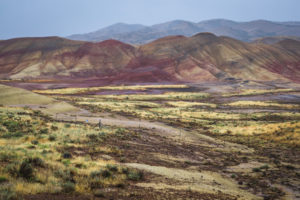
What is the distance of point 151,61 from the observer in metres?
163

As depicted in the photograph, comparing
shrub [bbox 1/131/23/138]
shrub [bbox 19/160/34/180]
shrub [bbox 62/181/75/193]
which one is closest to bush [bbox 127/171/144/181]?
shrub [bbox 62/181/75/193]

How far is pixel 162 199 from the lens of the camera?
10.6 meters

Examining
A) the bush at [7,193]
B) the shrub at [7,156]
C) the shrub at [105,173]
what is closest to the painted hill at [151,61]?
the shrub at [7,156]

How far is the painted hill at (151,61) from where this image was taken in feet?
472

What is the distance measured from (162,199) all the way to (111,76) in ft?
452

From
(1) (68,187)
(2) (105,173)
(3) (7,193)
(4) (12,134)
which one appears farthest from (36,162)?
(4) (12,134)

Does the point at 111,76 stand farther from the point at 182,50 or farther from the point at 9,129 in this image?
the point at 9,129

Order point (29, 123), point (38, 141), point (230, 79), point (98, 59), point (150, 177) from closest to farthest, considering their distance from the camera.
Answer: point (150, 177) → point (38, 141) → point (29, 123) → point (230, 79) → point (98, 59)

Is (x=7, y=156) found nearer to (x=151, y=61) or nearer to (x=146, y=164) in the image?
(x=146, y=164)

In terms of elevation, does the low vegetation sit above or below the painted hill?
below

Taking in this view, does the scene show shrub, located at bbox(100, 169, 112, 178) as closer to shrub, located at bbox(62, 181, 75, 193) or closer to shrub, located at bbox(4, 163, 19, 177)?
shrub, located at bbox(62, 181, 75, 193)

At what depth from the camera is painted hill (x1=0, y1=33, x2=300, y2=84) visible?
472ft

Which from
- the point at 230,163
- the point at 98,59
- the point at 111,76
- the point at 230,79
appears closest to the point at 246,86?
the point at 230,79

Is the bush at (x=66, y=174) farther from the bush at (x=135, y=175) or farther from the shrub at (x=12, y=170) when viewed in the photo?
the bush at (x=135, y=175)
